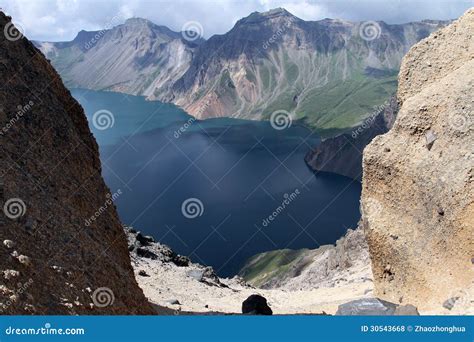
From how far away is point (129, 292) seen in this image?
16.9 m

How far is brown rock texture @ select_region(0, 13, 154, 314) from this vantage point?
12922 mm

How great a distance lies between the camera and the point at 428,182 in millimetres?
18141

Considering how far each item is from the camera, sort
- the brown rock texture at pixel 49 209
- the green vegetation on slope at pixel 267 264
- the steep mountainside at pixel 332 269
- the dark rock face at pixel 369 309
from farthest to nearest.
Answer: the green vegetation on slope at pixel 267 264, the steep mountainside at pixel 332 269, the dark rock face at pixel 369 309, the brown rock texture at pixel 49 209

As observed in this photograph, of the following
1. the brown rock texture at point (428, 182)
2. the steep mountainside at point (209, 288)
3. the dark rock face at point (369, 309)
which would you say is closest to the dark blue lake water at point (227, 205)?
the steep mountainside at point (209, 288)

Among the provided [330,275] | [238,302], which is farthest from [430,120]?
[330,275]

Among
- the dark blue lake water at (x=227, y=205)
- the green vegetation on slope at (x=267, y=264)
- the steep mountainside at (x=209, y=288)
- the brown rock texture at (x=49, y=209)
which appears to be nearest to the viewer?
the brown rock texture at (x=49, y=209)

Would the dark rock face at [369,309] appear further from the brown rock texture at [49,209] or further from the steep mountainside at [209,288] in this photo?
the steep mountainside at [209,288]

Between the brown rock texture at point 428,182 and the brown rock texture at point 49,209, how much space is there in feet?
33.4

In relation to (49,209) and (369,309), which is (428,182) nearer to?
(369,309)

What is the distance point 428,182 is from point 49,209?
13.5m

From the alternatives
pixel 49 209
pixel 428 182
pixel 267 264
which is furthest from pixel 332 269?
pixel 49 209

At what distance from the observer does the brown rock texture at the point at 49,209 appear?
12.9 metres

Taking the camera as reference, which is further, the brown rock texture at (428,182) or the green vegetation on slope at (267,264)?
the green vegetation on slope at (267,264)

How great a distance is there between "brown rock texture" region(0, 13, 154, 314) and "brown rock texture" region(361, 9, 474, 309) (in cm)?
1018
